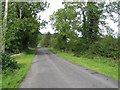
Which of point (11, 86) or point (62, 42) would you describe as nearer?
point (11, 86)

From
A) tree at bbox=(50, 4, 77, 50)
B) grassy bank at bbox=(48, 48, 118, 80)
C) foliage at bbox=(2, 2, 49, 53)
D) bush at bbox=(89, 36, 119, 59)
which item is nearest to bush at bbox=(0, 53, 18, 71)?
grassy bank at bbox=(48, 48, 118, 80)

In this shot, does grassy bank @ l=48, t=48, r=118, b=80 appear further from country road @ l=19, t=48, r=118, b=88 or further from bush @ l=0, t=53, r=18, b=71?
bush @ l=0, t=53, r=18, b=71

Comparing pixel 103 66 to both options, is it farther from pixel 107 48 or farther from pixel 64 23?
pixel 64 23

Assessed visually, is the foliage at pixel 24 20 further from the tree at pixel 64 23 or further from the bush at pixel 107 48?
the bush at pixel 107 48

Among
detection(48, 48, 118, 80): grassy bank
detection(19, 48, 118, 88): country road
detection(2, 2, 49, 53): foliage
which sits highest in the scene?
detection(2, 2, 49, 53): foliage

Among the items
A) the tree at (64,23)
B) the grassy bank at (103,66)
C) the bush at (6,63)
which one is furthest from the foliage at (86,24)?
the bush at (6,63)

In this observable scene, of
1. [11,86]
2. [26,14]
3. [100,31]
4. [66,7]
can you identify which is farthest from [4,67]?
[66,7]

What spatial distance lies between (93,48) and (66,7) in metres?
19.8

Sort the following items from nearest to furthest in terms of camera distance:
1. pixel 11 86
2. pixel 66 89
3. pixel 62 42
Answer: pixel 66 89, pixel 11 86, pixel 62 42

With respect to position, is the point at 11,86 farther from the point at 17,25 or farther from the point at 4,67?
the point at 17,25

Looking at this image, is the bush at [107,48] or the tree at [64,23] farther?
the tree at [64,23]

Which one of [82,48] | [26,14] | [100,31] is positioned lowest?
[82,48]

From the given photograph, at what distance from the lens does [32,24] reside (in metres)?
46.2

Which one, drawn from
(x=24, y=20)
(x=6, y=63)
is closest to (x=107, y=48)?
(x=24, y=20)
